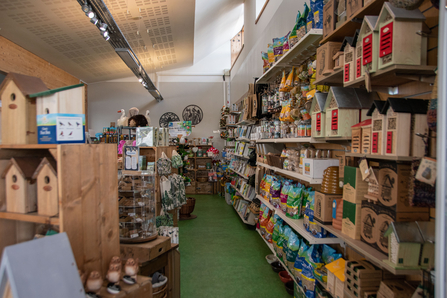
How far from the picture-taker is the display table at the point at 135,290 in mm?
1330

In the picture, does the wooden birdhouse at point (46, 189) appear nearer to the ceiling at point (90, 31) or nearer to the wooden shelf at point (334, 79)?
the wooden shelf at point (334, 79)

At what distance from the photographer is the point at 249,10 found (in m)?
5.95

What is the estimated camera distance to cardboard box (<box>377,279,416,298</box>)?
1.31 meters

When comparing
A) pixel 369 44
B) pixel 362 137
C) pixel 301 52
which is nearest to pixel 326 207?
pixel 362 137

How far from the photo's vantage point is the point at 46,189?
1273 millimetres

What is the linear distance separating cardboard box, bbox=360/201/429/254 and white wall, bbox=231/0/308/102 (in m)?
2.45

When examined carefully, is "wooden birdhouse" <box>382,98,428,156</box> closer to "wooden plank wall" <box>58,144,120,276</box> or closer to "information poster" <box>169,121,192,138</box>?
"wooden plank wall" <box>58,144,120,276</box>

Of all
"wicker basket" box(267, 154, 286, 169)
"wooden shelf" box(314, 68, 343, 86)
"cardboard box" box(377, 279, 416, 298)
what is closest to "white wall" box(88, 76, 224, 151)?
"wicker basket" box(267, 154, 286, 169)

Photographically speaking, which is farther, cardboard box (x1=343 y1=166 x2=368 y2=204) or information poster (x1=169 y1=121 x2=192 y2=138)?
information poster (x1=169 y1=121 x2=192 y2=138)

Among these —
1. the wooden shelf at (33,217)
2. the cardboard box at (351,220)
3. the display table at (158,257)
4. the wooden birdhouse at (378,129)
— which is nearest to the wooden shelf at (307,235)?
the cardboard box at (351,220)

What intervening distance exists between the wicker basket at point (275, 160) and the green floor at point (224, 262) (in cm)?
138

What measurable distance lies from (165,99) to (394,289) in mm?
9473

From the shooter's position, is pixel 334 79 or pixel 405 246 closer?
pixel 405 246

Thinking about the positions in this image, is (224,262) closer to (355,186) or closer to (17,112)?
(355,186)
